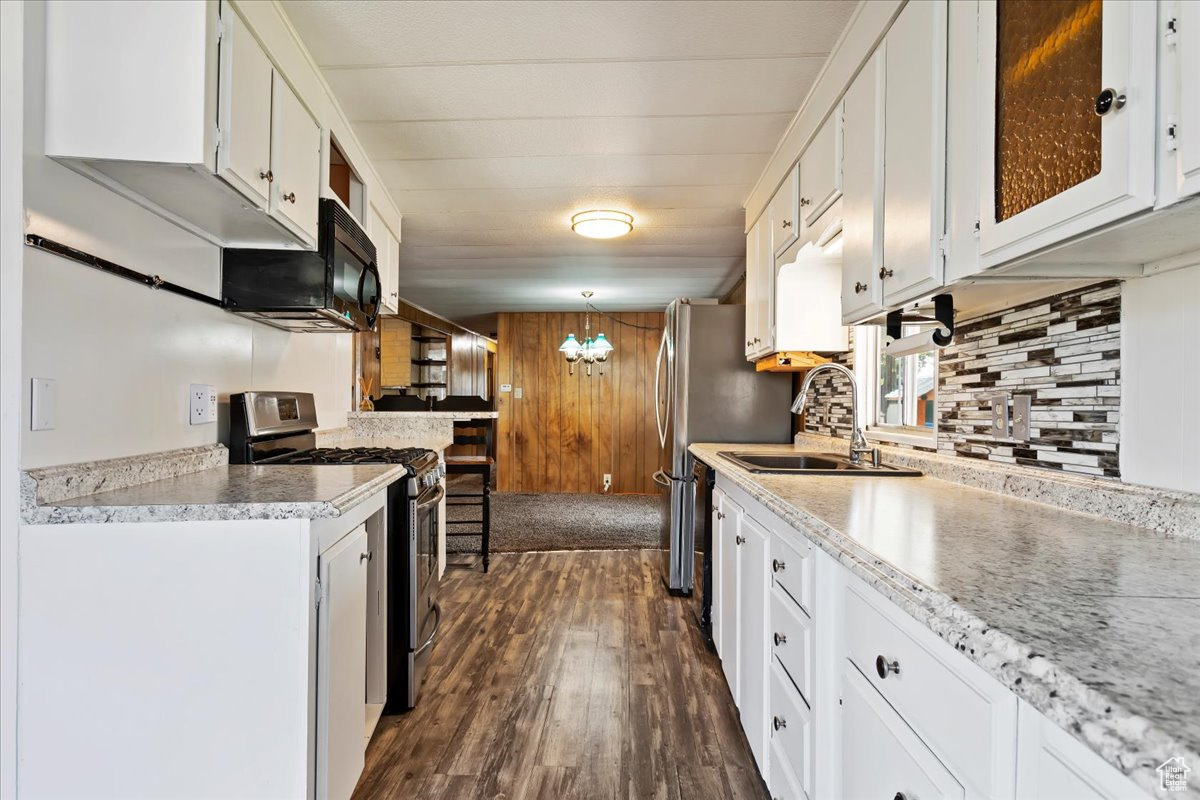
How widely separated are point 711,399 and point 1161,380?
2.34 metres

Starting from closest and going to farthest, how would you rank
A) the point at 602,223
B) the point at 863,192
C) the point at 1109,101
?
1. the point at 1109,101
2. the point at 863,192
3. the point at 602,223

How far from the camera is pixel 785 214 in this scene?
2.44 metres

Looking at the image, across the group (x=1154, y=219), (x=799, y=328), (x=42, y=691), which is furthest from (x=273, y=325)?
(x=1154, y=219)

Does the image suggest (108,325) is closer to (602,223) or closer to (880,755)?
(880,755)

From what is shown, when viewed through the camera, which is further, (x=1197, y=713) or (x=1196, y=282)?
(x=1196, y=282)

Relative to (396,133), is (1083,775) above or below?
below

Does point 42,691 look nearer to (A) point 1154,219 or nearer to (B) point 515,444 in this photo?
(A) point 1154,219

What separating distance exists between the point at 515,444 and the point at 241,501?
18.7ft

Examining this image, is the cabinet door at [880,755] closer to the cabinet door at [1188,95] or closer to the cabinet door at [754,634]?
the cabinet door at [754,634]

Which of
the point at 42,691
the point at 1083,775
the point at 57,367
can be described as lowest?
the point at 42,691

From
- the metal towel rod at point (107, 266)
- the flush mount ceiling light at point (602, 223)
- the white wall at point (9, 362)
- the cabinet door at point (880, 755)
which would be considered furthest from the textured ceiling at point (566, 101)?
the cabinet door at point (880, 755)

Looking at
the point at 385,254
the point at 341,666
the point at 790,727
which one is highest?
the point at 385,254

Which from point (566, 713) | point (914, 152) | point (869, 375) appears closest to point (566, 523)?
point (566, 713)

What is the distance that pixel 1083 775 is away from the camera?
52 centimetres
